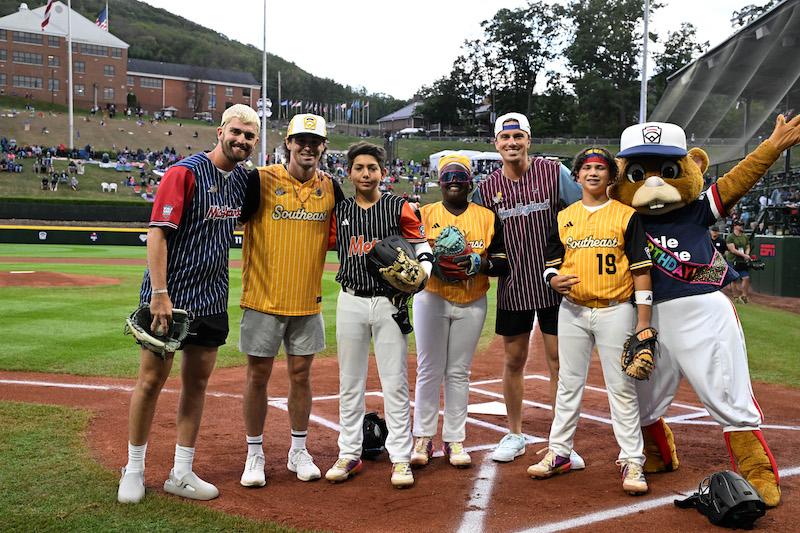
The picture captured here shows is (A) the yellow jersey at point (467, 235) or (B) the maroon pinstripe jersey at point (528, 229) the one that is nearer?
(A) the yellow jersey at point (467, 235)

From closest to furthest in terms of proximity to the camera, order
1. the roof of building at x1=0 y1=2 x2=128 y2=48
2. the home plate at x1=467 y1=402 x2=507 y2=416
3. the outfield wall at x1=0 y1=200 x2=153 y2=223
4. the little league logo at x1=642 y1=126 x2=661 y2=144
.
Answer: the little league logo at x1=642 y1=126 x2=661 y2=144
the home plate at x1=467 y1=402 x2=507 y2=416
the outfield wall at x1=0 y1=200 x2=153 y2=223
the roof of building at x1=0 y1=2 x2=128 y2=48

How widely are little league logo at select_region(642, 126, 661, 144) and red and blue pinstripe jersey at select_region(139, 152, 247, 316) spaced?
269cm

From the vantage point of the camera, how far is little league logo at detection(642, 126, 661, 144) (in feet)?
15.5

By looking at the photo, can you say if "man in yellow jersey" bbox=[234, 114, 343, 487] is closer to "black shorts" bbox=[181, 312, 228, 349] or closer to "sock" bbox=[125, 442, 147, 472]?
"black shorts" bbox=[181, 312, 228, 349]

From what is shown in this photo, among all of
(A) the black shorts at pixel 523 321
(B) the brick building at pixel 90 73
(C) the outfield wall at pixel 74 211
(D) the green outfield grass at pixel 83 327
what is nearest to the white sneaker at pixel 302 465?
(A) the black shorts at pixel 523 321

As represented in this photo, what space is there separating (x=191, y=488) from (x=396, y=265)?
1.80 meters

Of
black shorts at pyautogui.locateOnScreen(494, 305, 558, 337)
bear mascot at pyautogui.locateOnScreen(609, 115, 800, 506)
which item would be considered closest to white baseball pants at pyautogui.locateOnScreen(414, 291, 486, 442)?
black shorts at pyautogui.locateOnScreen(494, 305, 558, 337)

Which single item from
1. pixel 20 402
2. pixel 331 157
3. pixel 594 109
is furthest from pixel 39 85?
pixel 20 402

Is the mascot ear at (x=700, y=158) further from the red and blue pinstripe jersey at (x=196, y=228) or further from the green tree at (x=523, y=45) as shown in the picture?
the green tree at (x=523, y=45)

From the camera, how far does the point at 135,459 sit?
14.0 ft

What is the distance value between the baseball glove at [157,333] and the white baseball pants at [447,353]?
1692 mm

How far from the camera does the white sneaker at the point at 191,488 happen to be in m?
4.28

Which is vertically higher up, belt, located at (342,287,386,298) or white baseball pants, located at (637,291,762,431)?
belt, located at (342,287,386,298)

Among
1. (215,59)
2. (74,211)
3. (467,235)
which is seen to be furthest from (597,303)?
(215,59)
